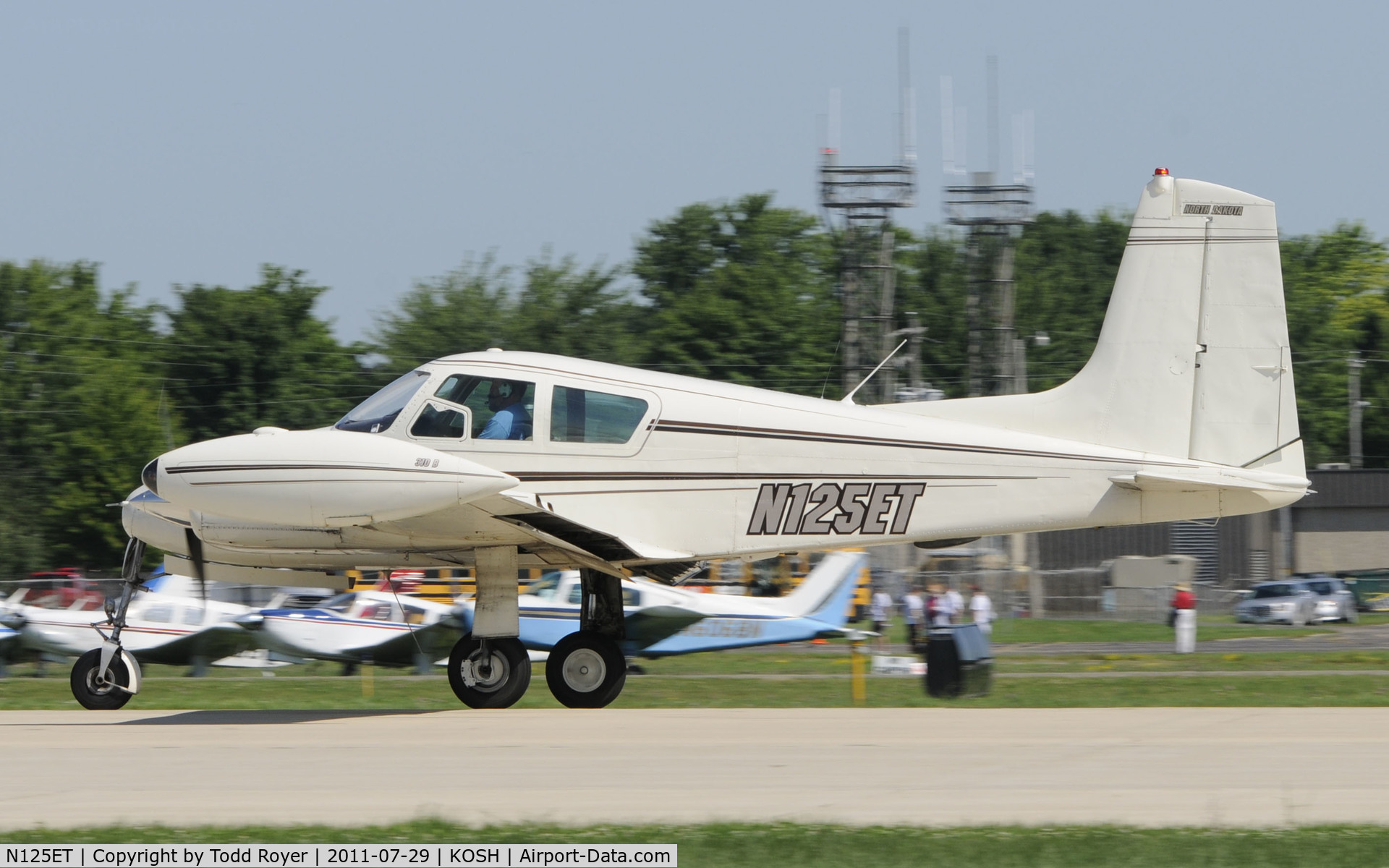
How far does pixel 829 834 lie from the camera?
7.34 meters

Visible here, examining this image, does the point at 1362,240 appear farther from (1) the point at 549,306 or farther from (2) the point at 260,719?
(2) the point at 260,719

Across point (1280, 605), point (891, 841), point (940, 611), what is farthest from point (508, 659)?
point (1280, 605)

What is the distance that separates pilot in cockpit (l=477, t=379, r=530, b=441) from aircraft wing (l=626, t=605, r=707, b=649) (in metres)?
8.76

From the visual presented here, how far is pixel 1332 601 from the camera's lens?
3859 cm

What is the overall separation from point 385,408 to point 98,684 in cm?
398

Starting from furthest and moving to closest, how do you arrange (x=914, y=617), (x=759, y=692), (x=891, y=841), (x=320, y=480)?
(x=914, y=617) → (x=759, y=692) → (x=320, y=480) → (x=891, y=841)

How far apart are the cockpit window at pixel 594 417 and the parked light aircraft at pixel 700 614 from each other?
27.5 ft

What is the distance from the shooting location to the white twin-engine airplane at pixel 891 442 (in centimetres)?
1249

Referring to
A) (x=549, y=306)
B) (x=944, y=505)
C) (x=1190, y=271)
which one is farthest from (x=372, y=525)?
(x=549, y=306)

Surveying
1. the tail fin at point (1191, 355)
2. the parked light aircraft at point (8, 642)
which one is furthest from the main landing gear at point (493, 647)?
the parked light aircraft at point (8, 642)

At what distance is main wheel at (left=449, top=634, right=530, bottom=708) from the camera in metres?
13.3

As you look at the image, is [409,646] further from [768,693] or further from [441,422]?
[441,422]

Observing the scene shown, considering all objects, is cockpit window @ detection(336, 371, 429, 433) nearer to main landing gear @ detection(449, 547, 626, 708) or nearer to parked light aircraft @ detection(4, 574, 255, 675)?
main landing gear @ detection(449, 547, 626, 708)

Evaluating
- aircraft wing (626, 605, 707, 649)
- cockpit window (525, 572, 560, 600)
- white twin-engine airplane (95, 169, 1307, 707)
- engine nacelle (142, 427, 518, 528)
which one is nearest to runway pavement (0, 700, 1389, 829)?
white twin-engine airplane (95, 169, 1307, 707)
